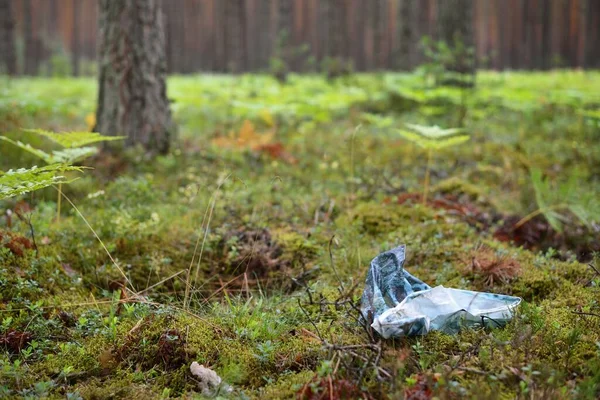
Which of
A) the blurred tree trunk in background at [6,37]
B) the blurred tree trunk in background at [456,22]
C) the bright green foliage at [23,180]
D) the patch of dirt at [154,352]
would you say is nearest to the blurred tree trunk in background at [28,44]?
the blurred tree trunk in background at [6,37]

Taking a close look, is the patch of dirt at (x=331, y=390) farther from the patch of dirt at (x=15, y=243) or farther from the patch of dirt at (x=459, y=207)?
the patch of dirt at (x=459, y=207)

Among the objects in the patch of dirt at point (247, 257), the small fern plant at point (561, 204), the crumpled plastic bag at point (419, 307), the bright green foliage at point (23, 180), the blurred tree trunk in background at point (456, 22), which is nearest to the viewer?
the crumpled plastic bag at point (419, 307)

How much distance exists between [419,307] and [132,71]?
161 inches

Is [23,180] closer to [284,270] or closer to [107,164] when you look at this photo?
[284,270]

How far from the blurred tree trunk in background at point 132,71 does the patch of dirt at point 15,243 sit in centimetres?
241

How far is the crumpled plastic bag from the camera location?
2.43 metres

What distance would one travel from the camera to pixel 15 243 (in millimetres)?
3260

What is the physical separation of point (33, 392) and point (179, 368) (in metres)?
0.60

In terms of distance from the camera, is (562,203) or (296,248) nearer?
(296,248)

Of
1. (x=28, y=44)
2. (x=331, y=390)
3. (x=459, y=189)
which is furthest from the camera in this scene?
(x=28, y=44)

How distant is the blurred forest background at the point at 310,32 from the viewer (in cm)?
2003

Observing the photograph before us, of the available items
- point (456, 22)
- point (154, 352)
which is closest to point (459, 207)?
point (154, 352)

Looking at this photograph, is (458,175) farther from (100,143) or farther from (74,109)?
(74,109)

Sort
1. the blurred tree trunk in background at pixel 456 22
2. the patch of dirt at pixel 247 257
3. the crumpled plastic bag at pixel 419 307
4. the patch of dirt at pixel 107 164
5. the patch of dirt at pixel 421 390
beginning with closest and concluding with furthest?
the patch of dirt at pixel 421 390, the crumpled plastic bag at pixel 419 307, the patch of dirt at pixel 247 257, the patch of dirt at pixel 107 164, the blurred tree trunk in background at pixel 456 22
